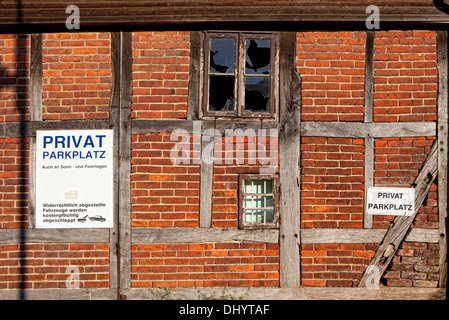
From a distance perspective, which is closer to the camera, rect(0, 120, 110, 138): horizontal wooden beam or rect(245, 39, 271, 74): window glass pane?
rect(0, 120, 110, 138): horizontal wooden beam

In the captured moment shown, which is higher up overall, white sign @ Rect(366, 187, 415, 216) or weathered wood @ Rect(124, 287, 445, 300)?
white sign @ Rect(366, 187, 415, 216)

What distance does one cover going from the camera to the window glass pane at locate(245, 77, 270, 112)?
4531 millimetres

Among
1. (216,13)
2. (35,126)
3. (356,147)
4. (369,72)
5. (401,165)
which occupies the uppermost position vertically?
(216,13)

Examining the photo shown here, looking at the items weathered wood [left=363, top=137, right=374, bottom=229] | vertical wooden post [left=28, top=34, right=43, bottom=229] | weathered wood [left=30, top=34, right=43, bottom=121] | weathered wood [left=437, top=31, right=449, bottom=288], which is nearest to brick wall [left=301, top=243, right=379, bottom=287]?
weathered wood [left=363, top=137, right=374, bottom=229]

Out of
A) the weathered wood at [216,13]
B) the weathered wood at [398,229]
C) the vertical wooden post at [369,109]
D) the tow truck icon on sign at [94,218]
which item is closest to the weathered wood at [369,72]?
the vertical wooden post at [369,109]

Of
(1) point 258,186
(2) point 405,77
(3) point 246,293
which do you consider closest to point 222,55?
(1) point 258,186

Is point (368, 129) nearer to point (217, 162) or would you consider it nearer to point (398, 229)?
point (398, 229)

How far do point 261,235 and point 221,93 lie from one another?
174 cm

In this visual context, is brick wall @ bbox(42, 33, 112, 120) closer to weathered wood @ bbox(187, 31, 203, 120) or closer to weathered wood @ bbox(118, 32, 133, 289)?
weathered wood @ bbox(118, 32, 133, 289)

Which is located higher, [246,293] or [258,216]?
[258,216]

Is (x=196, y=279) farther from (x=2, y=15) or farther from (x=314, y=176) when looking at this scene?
(x=2, y=15)

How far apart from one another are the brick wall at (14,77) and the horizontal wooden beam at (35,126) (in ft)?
0.24

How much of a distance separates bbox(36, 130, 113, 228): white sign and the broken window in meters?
1.39

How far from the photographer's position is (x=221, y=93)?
4.53 m
